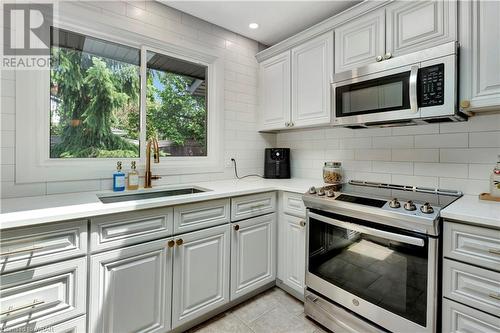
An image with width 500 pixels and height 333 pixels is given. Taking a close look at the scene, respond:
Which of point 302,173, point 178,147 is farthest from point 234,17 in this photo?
point 302,173

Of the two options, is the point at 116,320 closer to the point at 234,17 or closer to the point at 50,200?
the point at 50,200

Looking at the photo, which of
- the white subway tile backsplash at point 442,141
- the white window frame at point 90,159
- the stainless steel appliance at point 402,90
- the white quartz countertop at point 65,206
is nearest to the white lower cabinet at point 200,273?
the white quartz countertop at point 65,206

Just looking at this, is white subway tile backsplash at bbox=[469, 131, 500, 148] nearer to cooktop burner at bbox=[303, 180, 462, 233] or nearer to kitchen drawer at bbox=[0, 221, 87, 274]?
cooktop burner at bbox=[303, 180, 462, 233]

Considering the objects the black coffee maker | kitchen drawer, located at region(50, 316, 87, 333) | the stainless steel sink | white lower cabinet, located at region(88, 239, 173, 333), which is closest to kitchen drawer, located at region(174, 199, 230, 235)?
white lower cabinet, located at region(88, 239, 173, 333)

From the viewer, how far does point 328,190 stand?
1710 mm

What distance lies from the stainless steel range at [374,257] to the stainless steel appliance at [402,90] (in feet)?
1.70

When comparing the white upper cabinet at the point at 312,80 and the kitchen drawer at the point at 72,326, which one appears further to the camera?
the white upper cabinet at the point at 312,80

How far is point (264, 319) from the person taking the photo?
5.71 feet

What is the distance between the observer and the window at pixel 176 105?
2113 mm

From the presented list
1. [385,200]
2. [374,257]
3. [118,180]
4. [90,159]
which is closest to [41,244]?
[118,180]

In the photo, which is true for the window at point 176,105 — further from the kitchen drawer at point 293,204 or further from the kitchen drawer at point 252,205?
the kitchen drawer at point 293,204

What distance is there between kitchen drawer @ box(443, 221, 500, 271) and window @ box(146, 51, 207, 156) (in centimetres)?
193

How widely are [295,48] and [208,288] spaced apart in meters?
2.13

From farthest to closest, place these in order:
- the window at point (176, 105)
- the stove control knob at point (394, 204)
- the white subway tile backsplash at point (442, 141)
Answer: the window at point (176, 105) < the white subway tile backsplash at point (442, 141) < the stove control knob at point (394, 204)
